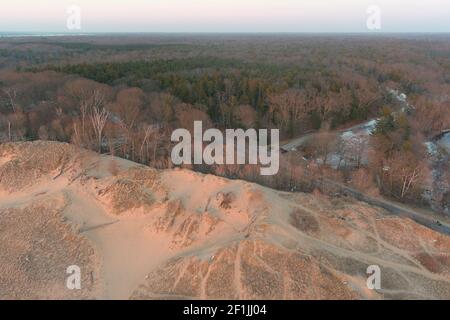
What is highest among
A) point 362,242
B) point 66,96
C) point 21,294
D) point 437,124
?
point 66,96

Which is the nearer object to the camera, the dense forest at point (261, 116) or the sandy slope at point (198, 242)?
the sandy slope at point (198, 242)

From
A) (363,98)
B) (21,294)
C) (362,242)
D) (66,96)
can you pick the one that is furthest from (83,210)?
(363,98)

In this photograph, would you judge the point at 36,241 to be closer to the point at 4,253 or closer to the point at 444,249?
the point at 4,253

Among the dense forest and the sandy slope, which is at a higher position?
the dense forest

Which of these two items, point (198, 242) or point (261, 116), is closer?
point (198, 242)

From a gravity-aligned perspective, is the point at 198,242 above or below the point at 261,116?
below

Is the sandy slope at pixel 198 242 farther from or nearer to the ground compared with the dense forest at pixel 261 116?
nearer to the ground

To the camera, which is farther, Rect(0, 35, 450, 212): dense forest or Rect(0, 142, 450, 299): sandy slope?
Rect(0, 35, 450, 212): dense forest
